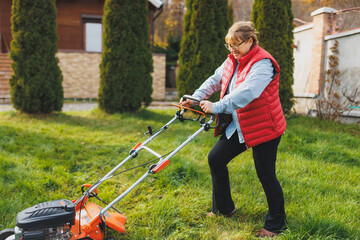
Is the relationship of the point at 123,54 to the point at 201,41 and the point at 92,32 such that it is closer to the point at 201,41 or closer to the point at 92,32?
the point at 201,41

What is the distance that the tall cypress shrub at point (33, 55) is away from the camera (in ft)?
22.2

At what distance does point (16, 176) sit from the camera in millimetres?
3660

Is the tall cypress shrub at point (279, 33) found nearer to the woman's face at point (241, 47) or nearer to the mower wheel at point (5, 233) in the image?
the woman's face at point (241, 47)

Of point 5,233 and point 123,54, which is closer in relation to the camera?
point 5,233

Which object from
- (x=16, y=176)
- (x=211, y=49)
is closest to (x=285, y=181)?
(x=16, y=176)

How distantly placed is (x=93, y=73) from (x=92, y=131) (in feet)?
22.0

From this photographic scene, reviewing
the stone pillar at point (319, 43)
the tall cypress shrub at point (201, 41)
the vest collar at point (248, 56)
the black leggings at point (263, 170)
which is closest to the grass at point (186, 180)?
the black leggings at point (263, 170)

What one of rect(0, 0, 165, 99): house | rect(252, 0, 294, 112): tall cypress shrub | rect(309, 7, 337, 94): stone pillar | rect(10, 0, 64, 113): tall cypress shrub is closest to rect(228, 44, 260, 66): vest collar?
rect(252, 0, 294, 112): tall cypress shrub

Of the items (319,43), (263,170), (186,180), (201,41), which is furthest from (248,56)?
(319,43)

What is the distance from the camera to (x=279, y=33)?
7.03m

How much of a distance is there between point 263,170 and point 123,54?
554cm

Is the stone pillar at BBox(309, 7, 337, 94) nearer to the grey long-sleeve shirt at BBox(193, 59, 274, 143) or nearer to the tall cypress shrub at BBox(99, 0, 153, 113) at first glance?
the tall cypress shrub at BBox(99, 0, 153, 113)

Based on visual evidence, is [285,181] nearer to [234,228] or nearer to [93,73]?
[234,228]

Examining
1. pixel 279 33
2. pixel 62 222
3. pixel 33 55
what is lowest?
pixel 62 222
